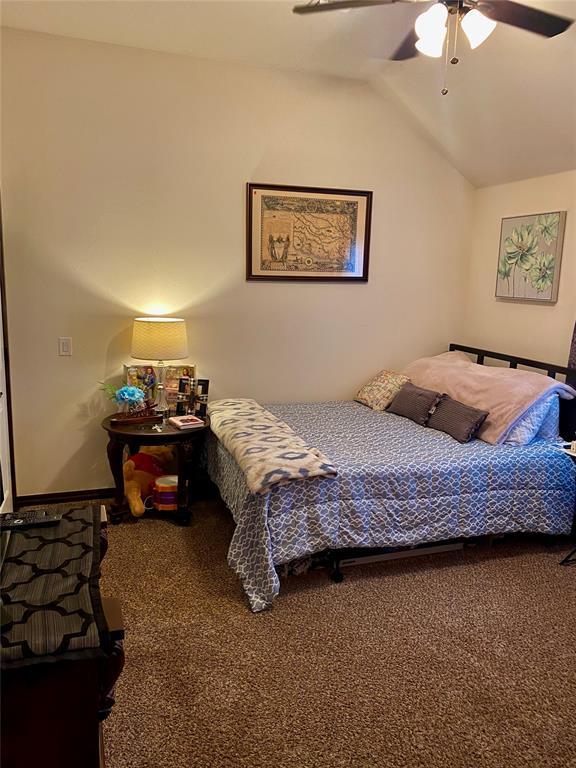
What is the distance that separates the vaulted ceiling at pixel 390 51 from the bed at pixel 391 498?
4.76 feet

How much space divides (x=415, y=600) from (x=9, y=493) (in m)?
2.38

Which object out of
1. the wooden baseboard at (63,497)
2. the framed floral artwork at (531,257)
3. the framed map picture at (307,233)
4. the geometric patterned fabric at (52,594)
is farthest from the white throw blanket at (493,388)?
the geometric patterned fabric at (52,594)

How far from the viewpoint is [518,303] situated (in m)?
3.80

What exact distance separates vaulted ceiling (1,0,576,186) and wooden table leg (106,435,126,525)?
2293 mm

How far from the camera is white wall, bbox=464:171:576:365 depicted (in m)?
3.38

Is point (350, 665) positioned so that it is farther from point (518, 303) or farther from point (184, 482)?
point (518, 303)

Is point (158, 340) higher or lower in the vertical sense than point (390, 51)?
lower

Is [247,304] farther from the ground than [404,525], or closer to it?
farther from the ground

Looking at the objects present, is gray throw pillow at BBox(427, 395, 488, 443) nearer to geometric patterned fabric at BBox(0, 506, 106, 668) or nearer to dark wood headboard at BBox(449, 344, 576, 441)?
dark wood headboard at BBox(449, 344, 576, 441)

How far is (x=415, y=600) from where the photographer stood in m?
2.62

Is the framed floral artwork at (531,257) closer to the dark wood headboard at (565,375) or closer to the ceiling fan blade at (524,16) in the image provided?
the dark wood headboard at (565,375)

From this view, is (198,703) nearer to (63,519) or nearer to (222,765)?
(222,765)

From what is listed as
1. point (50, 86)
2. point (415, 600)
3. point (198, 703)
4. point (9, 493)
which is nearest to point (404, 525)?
point (415, 600)

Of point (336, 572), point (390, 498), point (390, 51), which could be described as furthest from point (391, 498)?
point (390, 51)
